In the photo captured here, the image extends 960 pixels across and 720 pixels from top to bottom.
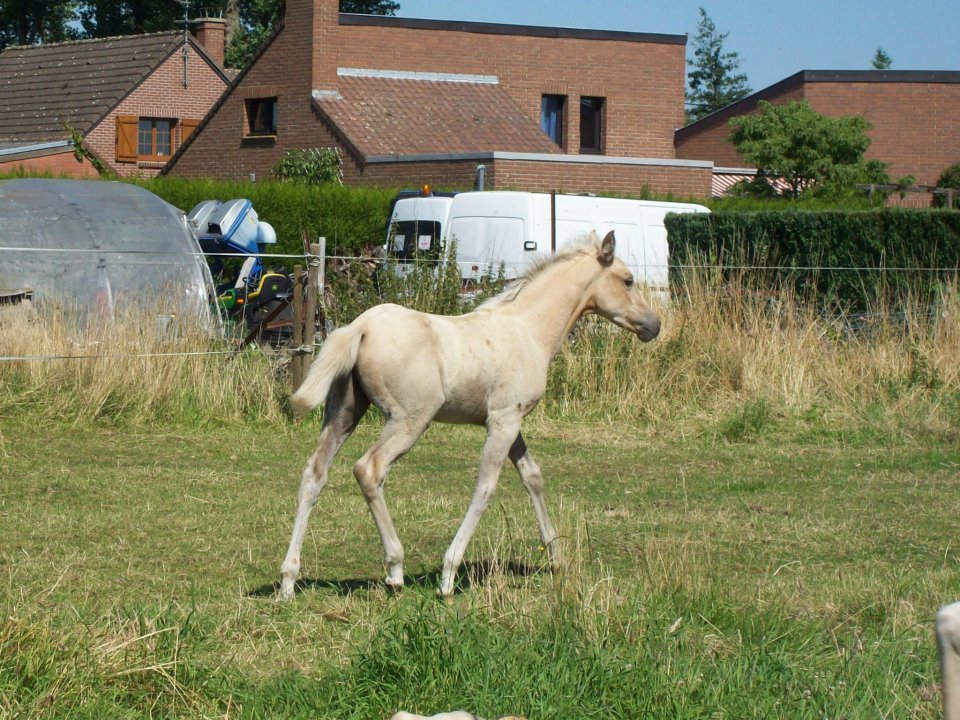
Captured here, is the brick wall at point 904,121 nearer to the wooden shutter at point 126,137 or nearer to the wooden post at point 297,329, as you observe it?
the wooden shutter at point 126,137

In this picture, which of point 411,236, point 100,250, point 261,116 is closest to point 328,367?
point 100,250

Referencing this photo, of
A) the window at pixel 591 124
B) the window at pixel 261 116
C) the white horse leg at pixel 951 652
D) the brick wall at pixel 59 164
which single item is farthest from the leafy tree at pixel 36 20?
the white horse leg at pixel 951 652

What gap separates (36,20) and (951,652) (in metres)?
67.5

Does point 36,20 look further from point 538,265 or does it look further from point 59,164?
point 538,265

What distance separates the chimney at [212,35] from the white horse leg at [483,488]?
44.9 meters

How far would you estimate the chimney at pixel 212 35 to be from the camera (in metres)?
49.2

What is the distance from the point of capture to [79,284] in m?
15.2

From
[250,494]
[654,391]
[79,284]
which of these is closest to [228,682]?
[250,494]

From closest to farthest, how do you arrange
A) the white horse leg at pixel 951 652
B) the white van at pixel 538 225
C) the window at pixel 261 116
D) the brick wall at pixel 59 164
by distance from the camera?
the white horse leg at pixel 951 652 → the white van at pixel 538 225 → the brick wall at pixel 59 164 → the window at pixel 261 116

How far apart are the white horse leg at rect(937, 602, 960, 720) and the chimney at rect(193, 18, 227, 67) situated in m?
49.1

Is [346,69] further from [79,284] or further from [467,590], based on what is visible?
[467,590]

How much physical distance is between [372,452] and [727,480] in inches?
195

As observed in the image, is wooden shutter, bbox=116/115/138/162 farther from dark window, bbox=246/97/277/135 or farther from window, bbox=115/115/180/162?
dark window, bbox=246/97/277/135

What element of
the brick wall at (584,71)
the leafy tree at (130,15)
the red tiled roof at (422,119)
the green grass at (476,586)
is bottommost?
the green grass at (476,586)
